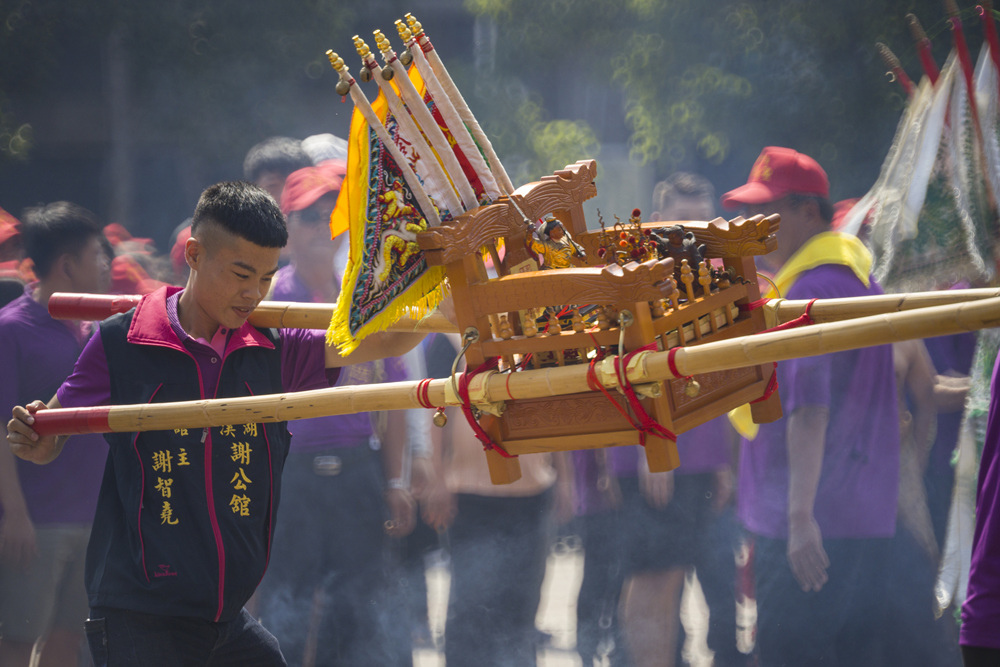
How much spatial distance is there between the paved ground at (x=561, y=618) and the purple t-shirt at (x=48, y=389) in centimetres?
186

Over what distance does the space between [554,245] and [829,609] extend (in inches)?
101

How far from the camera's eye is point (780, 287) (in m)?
4.28

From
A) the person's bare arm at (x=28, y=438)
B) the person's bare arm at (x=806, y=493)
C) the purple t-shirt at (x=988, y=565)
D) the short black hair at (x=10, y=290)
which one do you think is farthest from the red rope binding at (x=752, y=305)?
the short black hair at (x=10, y=290)

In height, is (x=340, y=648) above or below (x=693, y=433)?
below

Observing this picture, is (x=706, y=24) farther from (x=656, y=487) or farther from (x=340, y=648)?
(x=340, y=648)

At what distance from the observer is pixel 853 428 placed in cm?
420

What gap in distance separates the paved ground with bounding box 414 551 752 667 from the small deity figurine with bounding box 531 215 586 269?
8.57 ft

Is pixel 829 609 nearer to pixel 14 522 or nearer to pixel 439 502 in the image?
pixel 439 502

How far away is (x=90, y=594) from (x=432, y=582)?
3.27 meters

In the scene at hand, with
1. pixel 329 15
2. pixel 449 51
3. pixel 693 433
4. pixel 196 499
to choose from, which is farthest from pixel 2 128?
pixel 693 433

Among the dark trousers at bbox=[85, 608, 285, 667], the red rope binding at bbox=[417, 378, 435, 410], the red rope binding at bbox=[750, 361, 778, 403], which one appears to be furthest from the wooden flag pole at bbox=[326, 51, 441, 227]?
the dark trousers at bbox=[85, 608, 285, 667]

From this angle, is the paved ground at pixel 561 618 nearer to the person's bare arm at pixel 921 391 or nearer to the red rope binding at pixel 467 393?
the person's bare arm at pixel 921 391

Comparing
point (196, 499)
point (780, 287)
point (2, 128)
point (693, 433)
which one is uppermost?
point (2, 128)

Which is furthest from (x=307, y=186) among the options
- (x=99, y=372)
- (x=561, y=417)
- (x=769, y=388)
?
(x=769, y=388)
